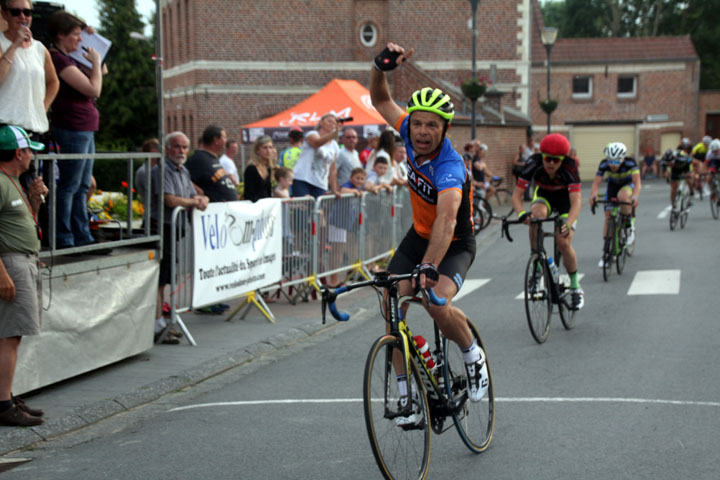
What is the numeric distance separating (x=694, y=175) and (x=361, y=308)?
75.8 ft

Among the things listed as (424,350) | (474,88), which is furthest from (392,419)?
(474,88)

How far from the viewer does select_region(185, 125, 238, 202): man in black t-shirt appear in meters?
10.6

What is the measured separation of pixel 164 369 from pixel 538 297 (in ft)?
11.6

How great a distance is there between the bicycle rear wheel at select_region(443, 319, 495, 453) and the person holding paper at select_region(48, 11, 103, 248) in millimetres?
3587

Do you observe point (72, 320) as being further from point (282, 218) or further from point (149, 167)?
point (282, 218)

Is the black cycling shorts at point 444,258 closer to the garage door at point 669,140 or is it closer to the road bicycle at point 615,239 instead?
the road bicycle at point 615,239

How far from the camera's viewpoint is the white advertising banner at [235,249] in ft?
31.8

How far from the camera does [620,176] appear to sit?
14.6m

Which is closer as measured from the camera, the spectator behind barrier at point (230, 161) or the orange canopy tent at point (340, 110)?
the spectator behind barrier at point (230, 161)

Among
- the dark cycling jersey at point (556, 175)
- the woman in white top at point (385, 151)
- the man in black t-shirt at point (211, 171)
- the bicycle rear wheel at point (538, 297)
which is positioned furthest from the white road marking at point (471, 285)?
the man in black t-shirt at point (211, 171)

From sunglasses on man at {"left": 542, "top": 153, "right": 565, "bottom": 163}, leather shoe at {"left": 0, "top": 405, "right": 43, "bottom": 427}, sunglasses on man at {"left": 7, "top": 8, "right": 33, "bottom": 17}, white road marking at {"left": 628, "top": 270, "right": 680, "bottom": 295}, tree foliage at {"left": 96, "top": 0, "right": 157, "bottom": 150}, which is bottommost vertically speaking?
leather shoe at {"left": 0, "top": 405, "right": 43, "bottom": 427}

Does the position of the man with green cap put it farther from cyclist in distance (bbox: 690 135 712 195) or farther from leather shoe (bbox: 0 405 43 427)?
cyclist in distance (bbox: 690 135 712 195)

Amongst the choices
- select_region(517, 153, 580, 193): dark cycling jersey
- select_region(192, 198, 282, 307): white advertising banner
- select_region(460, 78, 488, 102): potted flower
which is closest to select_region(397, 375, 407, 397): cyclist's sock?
select_region(192, 198, 282, 307): white advertising banner

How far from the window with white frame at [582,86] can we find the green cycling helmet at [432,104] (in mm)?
56440
